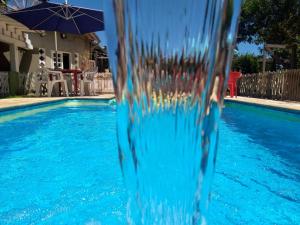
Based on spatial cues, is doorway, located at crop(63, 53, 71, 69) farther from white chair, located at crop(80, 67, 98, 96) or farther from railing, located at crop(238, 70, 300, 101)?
railing, located at crop(238, 70, 300, 101)

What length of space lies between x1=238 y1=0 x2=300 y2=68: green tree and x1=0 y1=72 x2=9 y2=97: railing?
15.1 m

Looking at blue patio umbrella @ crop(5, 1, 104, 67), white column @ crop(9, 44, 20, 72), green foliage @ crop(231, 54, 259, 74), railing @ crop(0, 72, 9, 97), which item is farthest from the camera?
green foliage @ crop(231, 54, 259, 74)

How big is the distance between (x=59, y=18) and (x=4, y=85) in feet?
12.3

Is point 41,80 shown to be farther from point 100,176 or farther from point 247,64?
point 247,64

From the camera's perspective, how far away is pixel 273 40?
770 inches

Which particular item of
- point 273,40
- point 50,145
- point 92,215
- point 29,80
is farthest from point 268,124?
point 273,40

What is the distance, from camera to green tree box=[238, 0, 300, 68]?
1750cm

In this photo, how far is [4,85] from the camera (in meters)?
11.3

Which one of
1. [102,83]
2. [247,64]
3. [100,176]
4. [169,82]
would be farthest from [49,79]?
[247,64]

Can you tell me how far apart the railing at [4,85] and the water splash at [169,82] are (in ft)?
36.7

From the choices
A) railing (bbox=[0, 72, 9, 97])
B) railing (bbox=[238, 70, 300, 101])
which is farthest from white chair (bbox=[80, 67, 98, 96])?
railing (bbox=[238, 70, 300, 101])

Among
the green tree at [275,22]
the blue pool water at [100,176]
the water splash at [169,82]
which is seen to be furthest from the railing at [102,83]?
the water splash at [169,82]

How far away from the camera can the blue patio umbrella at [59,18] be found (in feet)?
38.5

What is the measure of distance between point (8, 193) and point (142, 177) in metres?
1.93
